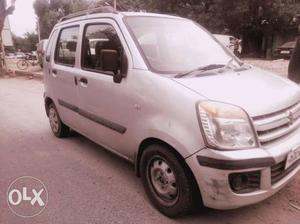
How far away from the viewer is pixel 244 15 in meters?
23.0

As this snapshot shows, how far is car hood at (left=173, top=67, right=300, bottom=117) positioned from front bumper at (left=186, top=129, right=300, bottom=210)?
→ 0.31 m

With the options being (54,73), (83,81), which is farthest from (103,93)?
Answer: (54,73)

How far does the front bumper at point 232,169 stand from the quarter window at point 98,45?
134cm

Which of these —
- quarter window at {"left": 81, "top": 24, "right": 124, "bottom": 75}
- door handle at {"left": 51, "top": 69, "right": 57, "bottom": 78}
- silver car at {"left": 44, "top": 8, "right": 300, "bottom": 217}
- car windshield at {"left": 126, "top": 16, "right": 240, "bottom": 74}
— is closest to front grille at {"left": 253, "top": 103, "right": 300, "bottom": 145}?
silver car at {"left": 44, "top": 8, "right": 300, "bottom": 217}

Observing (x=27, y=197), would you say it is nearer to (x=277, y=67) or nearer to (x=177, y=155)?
(x=177, y=155)

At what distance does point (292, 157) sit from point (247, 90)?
648mm

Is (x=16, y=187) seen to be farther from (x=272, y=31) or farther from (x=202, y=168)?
(x=272, y=31)

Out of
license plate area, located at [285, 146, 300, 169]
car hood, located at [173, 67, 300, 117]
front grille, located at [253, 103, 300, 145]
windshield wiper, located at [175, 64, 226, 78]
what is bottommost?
license plate area, located at [285, 146, 300, 169]

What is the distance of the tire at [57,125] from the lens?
494cm

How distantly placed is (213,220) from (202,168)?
680 millimetres

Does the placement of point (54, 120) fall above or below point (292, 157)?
below

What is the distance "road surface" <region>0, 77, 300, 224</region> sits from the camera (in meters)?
2.81

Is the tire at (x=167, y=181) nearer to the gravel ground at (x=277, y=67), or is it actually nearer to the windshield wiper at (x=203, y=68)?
the windshield wiper at (x=203, y=68)

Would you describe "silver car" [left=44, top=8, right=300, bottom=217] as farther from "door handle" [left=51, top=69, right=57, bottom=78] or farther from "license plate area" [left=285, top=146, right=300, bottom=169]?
"door handle" [left=51, top=69, right=57, bottom=78]
